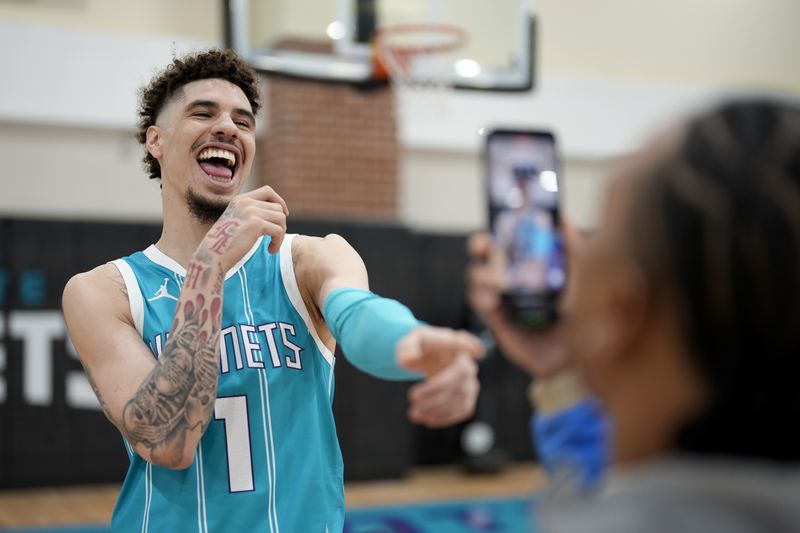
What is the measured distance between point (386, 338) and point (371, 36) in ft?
22.3

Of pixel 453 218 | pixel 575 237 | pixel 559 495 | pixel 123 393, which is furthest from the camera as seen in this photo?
pixel 453 218

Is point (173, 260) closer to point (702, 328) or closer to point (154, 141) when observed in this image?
point (154, 141)

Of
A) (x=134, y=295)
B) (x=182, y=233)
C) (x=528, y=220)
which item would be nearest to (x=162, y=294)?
(x=134, y=295)

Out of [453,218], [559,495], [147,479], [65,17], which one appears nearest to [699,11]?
[453,218]

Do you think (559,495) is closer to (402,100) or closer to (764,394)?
(764,394)

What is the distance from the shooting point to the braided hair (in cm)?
77

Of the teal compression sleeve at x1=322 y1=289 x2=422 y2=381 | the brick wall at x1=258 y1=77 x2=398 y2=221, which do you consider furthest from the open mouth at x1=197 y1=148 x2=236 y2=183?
the brick wall at x1=258 y1=77 x2=398 y2=221

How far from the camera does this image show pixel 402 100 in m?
9.42

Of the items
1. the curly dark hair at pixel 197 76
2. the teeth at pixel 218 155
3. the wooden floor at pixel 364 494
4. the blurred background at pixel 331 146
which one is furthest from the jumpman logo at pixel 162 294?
the blurred background at pixel 331 146

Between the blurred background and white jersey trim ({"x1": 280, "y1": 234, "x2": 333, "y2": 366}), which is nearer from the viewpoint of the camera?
white jersey trim ({"x1": 280, "y1": 234, "x2": 333, "y2": 366})

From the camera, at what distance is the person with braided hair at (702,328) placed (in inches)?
30.3

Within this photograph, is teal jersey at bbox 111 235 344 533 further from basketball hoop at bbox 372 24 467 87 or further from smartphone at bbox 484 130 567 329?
basketball hoop at bbox 372 24 467 87

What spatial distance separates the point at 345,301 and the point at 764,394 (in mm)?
1040

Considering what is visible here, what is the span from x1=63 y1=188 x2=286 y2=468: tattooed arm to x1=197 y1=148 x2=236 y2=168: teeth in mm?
235
